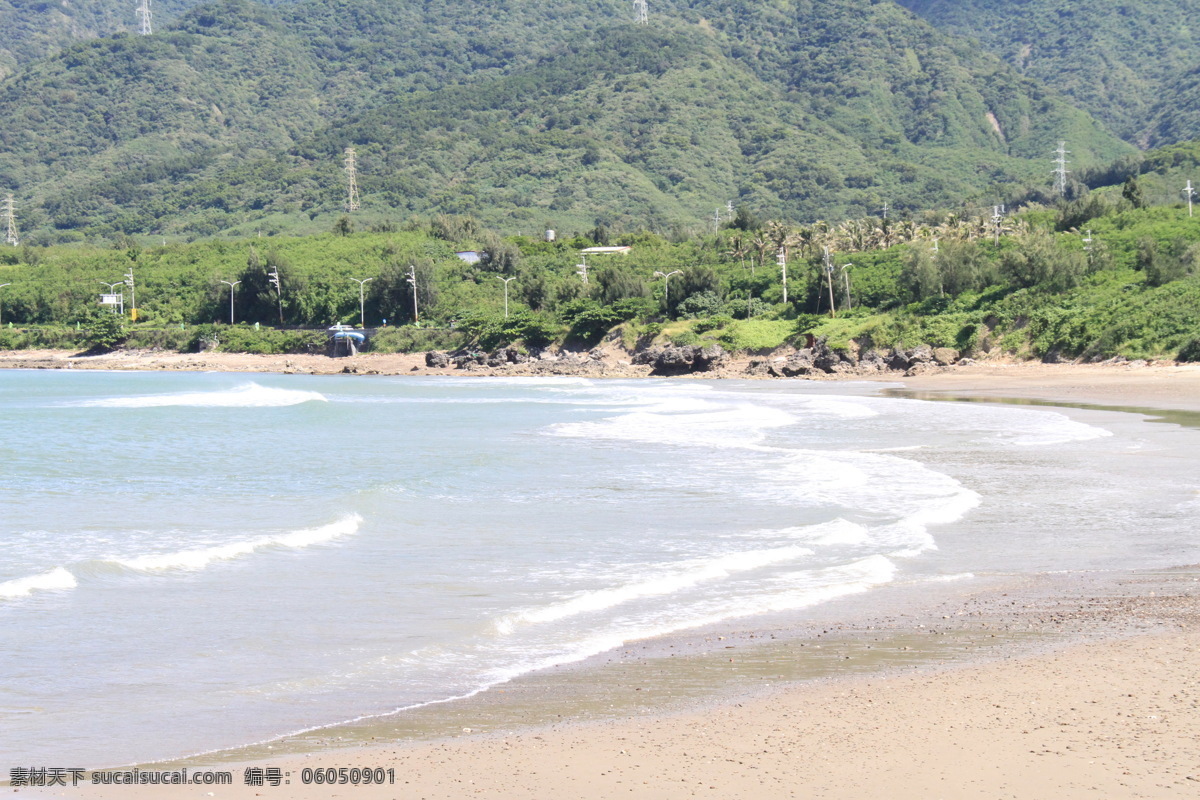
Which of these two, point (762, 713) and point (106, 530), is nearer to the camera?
point (762, 713)

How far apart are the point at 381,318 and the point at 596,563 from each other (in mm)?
92853

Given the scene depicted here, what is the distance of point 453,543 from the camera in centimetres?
1628

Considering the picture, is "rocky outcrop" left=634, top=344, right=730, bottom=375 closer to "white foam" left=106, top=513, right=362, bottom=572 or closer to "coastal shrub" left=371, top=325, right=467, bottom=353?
"coastal shrub" left=371, top=325, right=467, bottom=353

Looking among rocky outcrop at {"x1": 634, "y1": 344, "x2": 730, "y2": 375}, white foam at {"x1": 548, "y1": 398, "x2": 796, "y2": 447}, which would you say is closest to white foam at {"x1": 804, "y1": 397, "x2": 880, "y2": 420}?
white foam at {"x1": 548, "y1": 398, "x2": 796, "y2": 447}

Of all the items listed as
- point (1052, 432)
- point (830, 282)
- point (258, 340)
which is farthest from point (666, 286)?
point (1052, 432)

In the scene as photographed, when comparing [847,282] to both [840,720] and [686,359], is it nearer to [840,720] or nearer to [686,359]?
[686,359]

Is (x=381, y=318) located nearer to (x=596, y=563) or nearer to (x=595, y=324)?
(x=595, y=324)

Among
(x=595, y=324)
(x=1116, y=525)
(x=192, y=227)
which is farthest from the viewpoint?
(x=192, y=227)

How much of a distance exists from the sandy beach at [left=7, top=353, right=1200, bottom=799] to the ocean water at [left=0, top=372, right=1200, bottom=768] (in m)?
0.83

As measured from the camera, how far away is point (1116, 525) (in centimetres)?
1636

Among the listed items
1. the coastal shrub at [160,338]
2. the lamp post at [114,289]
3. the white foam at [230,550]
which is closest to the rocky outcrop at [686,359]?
the coastal shrub at [160,338]

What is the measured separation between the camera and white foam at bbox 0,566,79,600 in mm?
12891

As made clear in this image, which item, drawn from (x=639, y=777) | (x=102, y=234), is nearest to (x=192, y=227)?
(x=102, y=234)

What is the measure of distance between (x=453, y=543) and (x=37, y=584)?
533 centimetres
